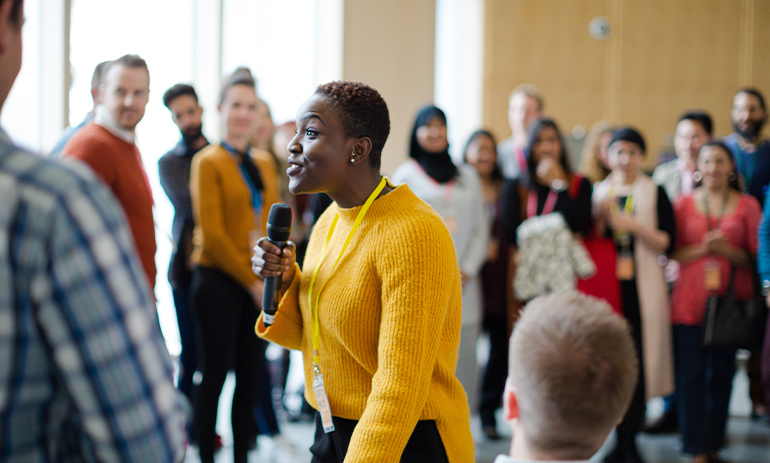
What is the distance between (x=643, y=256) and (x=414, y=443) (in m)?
2.52

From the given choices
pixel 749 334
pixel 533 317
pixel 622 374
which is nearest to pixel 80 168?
pixel 533 317

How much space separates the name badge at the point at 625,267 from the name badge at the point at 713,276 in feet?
1.19

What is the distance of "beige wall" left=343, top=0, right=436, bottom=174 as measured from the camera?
6.60 metres

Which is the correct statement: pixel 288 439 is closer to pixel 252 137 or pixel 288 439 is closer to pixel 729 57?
pixel 252 137

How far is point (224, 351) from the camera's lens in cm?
277

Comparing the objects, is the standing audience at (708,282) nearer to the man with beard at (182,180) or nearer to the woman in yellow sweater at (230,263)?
the woman in yellow sweater at (230,263)

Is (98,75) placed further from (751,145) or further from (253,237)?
(751,145)

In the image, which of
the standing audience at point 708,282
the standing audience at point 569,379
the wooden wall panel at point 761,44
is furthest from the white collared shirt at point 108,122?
the wooden wall panel at point 761,44

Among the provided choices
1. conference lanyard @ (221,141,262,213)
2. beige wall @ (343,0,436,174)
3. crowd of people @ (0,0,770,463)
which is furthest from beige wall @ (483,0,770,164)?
conference lanyard @ (221,141,262,213)

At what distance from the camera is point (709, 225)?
341 cm

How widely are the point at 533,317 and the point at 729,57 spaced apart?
26.6ft

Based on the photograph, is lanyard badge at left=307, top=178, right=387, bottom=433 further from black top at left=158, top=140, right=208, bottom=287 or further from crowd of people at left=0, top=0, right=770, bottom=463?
black top at left=158, top=140, right=208, bottom=287

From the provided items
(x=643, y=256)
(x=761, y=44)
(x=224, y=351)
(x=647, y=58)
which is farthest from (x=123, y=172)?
(x=761, y=44)

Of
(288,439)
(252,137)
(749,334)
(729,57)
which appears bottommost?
(288,439)
